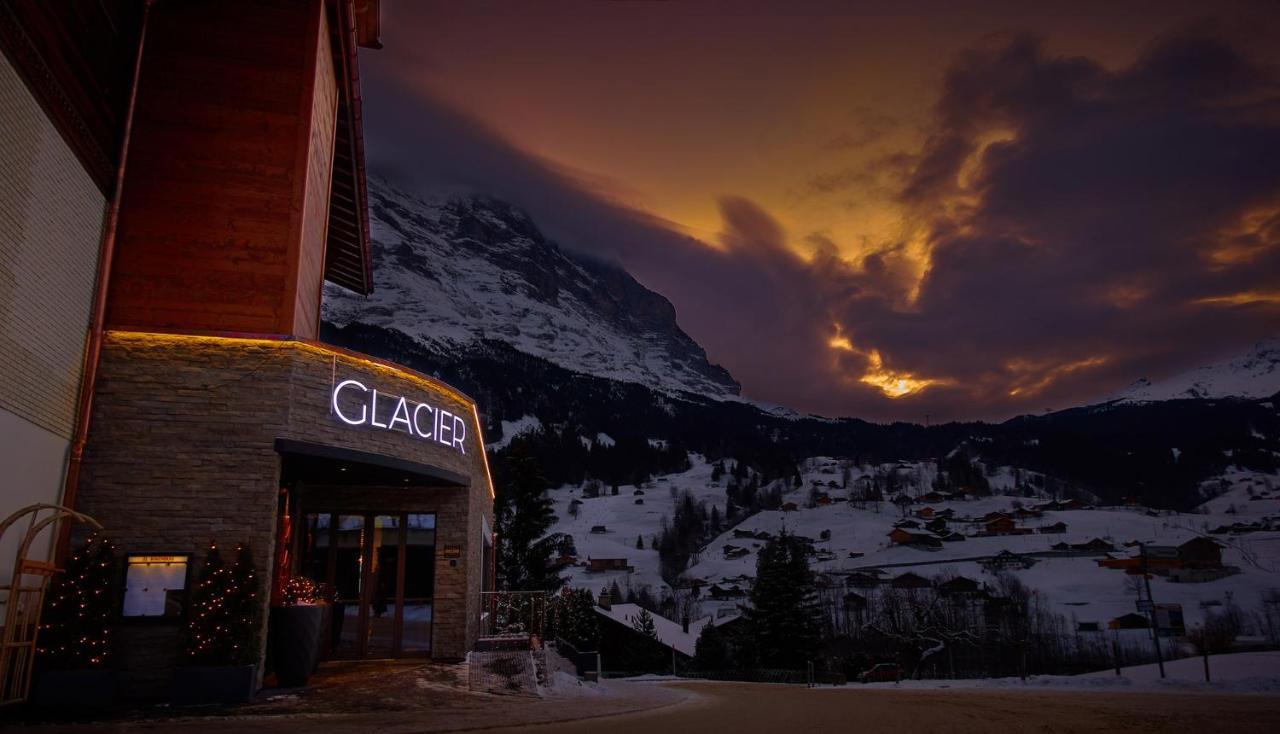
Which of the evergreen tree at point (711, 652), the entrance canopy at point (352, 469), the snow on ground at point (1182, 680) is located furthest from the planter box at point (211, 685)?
the evergreen tree at point (711, 652)

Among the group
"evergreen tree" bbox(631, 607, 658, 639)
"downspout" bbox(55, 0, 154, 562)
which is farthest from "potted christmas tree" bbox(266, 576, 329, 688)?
"evergreen tree" bbox(631, 607, 658, 639)

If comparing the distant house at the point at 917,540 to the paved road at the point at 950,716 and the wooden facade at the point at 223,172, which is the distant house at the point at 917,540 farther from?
the wooden facade at the point at 223,172

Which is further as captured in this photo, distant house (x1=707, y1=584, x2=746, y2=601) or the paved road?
distant house (x1=707, y1=584, x2=746, y2=601)

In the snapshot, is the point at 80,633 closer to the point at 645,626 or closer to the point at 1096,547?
the point at 645,626

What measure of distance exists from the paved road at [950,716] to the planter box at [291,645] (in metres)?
5.15

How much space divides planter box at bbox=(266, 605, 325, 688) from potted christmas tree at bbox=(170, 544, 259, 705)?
1.22 metres

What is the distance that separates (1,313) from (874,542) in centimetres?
11644

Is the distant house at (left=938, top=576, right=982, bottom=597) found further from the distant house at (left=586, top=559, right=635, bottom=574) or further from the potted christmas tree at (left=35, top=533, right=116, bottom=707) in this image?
the potted christmas tree at (left=35, top=533, right=116, bottom=707)

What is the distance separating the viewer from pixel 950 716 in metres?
12.0

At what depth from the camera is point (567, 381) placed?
196 metres

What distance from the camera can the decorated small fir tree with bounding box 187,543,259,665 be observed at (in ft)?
36.3

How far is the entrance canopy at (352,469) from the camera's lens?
1259cm

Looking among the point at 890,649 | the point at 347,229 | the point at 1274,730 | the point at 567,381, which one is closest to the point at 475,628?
the point at 347,229

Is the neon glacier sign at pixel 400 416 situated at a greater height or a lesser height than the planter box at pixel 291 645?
greater
